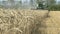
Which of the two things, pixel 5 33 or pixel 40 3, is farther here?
pixel 40 3

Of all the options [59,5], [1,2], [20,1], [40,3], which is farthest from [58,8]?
[1,2]

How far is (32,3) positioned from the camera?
6727mm

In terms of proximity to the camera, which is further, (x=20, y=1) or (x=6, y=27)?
(x=20, y=1)

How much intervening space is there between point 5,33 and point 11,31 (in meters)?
0.06

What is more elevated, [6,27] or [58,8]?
[6,27]

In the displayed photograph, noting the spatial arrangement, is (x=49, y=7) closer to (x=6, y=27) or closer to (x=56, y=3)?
(x=56, y=3)

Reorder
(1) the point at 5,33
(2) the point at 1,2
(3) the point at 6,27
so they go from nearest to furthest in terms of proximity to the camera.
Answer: (1) the point at 5,33
(3) the point at 6,27
(2) the point at 1,2

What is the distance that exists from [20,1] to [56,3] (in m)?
1.39

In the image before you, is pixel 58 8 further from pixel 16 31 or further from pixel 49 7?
pixel 16 31

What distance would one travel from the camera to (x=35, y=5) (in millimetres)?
6859

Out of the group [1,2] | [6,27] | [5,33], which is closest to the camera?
[5,33]

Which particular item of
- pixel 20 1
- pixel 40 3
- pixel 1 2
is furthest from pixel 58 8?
pixel 1 2

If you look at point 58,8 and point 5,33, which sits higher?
point 5,33

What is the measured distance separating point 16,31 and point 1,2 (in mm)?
5582
